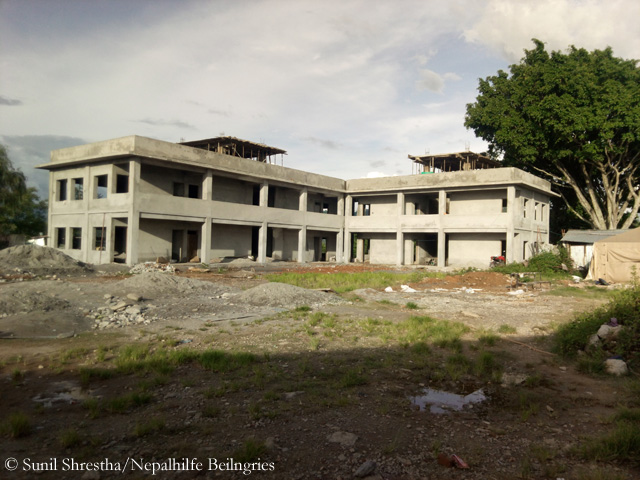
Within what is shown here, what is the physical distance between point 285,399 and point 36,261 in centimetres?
1681

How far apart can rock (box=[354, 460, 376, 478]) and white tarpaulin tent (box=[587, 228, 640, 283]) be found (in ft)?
69.0

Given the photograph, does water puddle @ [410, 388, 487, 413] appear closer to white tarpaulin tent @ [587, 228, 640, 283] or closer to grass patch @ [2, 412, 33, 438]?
grass patch @ [2, 412, 33, 438]

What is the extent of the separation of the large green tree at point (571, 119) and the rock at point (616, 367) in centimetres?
2279

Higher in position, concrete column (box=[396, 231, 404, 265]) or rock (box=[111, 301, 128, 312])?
concrete column (box=[396, 231, 404, 265])

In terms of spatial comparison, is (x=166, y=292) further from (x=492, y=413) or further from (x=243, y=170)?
(x=243, y=170)

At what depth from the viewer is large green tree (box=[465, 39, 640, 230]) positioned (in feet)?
81.4

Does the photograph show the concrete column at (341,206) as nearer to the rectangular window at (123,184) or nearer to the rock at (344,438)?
the rectangular window at (123,184)

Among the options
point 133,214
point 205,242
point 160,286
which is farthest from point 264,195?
point 160,286

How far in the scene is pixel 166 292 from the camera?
40.7 feet

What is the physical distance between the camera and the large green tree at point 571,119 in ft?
81.4

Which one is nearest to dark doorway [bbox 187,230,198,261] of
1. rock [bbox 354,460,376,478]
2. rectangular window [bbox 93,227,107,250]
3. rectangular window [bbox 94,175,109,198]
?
rectangular window [bbox 93,227,107,250]

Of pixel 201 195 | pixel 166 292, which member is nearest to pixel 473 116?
pixel 201 195

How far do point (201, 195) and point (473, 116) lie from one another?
1984cm

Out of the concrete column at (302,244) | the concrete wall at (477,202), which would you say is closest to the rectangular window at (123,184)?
the concrete column at (302,244)
